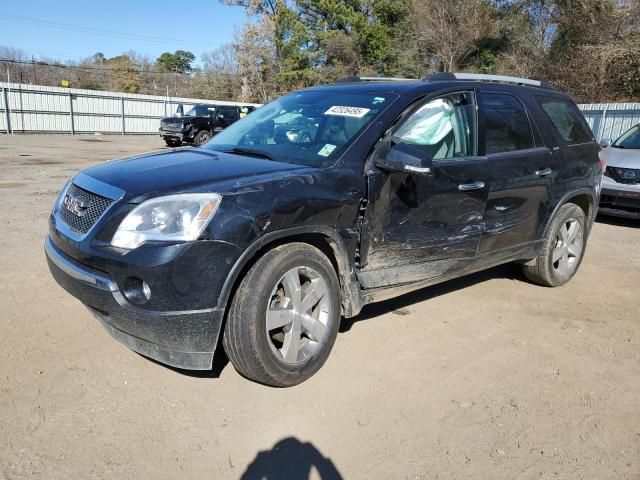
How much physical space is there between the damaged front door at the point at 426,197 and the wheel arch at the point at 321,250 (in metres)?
0.13

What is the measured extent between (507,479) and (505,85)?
10.6 ft

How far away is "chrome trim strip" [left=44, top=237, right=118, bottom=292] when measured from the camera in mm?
2711

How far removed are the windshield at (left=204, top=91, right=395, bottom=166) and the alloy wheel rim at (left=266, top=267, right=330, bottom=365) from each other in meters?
0.74

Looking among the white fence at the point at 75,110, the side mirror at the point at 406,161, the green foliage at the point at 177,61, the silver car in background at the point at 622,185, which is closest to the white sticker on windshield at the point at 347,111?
the side mirror at the point at 406,161

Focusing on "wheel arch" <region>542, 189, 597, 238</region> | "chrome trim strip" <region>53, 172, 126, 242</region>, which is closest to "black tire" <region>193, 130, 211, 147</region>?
"wheel arch" <region>542, 189, 597, 238</region>

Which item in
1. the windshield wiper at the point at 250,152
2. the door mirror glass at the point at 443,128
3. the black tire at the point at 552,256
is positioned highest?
the door mirror glass at the point at 443,128

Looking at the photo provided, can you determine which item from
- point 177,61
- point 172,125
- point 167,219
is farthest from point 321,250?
point 177,61

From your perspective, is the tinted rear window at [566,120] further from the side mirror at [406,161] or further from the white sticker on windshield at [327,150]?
the white sticker on windshield at [327,150]

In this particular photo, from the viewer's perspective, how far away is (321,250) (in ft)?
10.7

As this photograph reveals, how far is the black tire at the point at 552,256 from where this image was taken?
4.84 metres

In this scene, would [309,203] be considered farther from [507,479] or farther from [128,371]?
[507,479]

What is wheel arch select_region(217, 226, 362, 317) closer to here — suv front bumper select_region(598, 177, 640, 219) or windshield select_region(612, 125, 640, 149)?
suv front bumper select_region(598, 177, 640, 219)

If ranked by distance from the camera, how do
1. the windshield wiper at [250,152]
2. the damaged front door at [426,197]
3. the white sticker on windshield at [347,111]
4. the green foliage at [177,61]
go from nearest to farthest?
the damaged front door at [426,197] < the windshield wiper at [250,152] < the white sticker on windshield at [347,111] < the green foliage at [177,61]

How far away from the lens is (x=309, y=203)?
3004 mm
